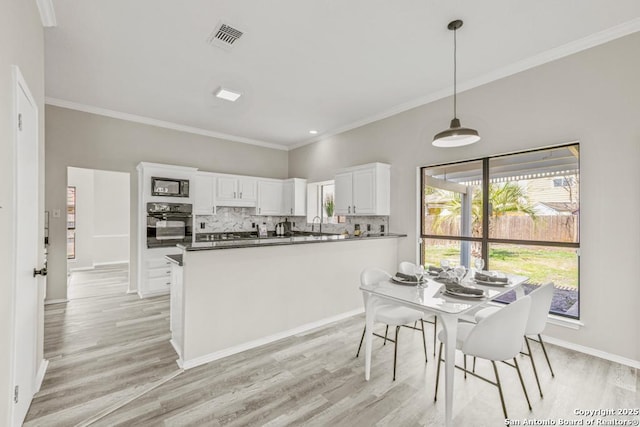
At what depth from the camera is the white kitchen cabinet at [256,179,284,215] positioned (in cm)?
622

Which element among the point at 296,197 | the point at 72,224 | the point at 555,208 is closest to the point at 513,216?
the point at 555,208

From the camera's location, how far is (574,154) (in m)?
2.99

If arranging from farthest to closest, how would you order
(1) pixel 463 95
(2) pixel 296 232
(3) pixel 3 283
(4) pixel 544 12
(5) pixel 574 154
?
1. (2) pixel 296 232
2. (1) pixel 463 95
3. (5) pixel 574 154
4. (4) pixel 544 12
5. (3) pixel 3 283

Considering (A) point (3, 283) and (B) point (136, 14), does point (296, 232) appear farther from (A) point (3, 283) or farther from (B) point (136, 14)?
(A) point (3, 283)

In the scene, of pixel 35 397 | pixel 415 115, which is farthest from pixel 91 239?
pixel 415 115

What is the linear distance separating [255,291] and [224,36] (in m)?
2.49

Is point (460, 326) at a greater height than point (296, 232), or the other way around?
point (296, 232)

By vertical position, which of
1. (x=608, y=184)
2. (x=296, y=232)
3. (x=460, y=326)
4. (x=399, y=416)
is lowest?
(x=399, y=416)

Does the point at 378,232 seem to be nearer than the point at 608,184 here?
No

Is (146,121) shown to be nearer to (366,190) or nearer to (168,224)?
(168,224)

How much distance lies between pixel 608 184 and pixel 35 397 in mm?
5012

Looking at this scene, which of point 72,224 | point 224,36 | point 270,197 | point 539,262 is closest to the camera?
point 224,36

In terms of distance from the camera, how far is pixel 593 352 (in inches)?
109

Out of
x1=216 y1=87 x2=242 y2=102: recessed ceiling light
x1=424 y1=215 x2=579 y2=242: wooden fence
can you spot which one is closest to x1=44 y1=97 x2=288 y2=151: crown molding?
x1=216 y1=87 x2=242 y2=102: recessed ceiling light
